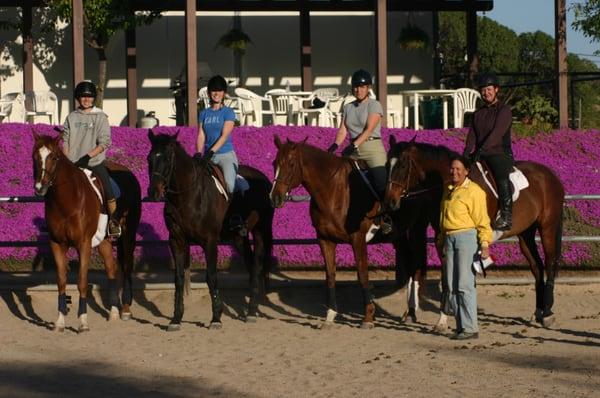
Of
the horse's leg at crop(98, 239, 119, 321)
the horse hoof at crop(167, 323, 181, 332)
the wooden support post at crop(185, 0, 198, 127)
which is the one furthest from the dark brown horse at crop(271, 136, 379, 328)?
the wooden support post at crop(185, 0, 198, 127)

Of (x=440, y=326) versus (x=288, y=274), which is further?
(x=288, y=274)

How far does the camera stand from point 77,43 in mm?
19016

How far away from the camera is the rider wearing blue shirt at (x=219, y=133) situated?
12531 millimetres

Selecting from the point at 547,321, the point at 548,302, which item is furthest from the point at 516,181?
the point at 547,321

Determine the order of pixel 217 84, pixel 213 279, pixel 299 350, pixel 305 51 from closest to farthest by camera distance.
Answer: pixel 299 350 → pixel 213 279 → pixel 217 84 → pixel 305 51

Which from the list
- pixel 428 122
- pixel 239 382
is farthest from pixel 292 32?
pixel 239 382

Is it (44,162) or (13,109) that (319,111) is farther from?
(44,162)

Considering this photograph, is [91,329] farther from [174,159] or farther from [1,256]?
[1,256]

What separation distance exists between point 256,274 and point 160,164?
6.79ft

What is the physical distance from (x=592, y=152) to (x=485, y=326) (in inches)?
293

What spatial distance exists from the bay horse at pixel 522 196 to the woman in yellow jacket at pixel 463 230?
0.34 metres

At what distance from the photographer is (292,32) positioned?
24.5 m

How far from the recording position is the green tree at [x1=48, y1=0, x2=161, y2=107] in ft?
68.9

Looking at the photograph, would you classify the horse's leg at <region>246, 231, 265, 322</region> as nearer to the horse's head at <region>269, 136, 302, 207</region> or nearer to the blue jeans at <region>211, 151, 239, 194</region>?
the blue jeans at <region>211, 151, 239, 194</region>
